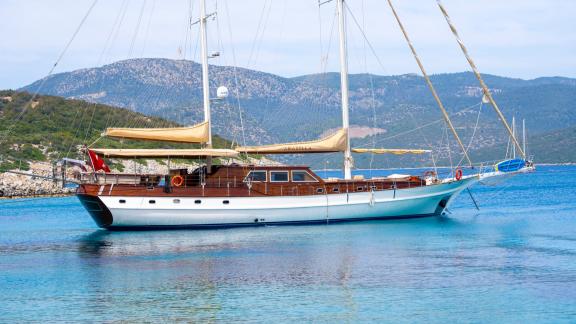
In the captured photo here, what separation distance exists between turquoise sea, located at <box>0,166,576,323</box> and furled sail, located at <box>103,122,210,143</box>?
5035mm

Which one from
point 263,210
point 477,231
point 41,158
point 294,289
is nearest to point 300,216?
point 263,210

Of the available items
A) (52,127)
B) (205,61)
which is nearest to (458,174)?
(205,61)

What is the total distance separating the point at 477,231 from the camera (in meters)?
40.4

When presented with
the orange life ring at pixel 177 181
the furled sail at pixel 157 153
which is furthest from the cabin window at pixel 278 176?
the orange life ring at pixel 177 181

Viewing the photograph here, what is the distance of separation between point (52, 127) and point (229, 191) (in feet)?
213

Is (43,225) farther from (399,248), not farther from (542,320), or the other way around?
(542,320)

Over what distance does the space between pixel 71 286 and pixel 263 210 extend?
15823 mm

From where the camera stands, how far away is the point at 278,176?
41781 mm

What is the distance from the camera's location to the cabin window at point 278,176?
41.7m

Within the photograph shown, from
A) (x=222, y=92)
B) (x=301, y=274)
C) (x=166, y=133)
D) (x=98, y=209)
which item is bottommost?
(x=301, y=274)

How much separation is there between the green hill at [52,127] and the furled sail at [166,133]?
34.9 meters

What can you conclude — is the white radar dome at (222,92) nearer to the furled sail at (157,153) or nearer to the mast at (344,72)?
the furled sail at (157,153)

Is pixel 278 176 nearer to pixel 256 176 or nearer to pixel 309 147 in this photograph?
pixel 256 176

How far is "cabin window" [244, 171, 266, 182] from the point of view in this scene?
4144 centimetres
